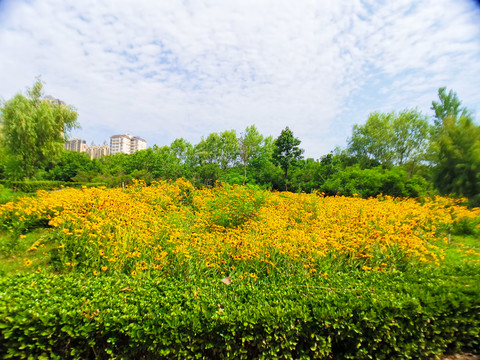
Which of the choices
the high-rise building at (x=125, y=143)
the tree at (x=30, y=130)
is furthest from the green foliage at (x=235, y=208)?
the high-rise building at (x=125, y=143)

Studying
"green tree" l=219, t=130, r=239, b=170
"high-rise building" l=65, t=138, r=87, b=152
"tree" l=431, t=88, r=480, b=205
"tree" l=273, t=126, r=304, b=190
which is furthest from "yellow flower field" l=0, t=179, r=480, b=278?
"high-rise building" l=65, t=138, r=87, b=152

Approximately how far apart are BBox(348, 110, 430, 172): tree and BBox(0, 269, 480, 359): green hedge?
95.8 feet

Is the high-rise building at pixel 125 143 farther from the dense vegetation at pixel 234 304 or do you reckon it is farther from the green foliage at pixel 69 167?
the dense vegetation at pixel 234 304

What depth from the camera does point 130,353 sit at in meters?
1.92

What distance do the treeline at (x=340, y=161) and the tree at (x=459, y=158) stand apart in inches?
1.1

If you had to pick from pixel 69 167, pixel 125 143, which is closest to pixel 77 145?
pixel 125 143

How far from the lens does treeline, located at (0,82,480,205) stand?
9609mm

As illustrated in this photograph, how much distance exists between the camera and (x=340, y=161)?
2494 centimetres

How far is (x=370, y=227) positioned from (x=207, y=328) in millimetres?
3738

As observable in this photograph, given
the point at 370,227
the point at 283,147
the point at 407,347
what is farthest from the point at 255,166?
the point at 407,347

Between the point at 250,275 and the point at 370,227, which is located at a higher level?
the point at 370,227

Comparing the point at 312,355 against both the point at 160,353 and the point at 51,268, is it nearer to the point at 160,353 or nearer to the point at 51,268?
the point at 160,353

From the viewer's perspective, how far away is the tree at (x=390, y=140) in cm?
2808

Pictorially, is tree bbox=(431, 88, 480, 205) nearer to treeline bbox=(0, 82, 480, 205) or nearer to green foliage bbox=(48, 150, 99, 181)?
treeline bbox=(0, 82, 480, 205)
